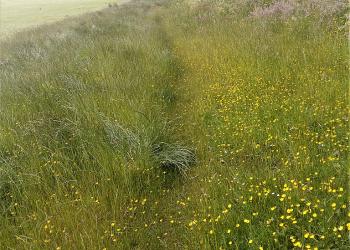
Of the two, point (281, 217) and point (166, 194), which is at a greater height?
point (281, 217)

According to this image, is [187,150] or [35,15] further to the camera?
[35,15]

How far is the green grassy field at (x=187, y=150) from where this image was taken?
3.20 meters

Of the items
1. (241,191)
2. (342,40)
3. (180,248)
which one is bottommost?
(180,248)

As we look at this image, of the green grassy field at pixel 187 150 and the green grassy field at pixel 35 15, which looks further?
the green grassy field at pixel 35 15

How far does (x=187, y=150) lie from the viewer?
4656 mm

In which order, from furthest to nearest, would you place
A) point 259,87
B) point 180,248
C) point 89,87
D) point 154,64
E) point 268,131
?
point 154,64
point 89,87
point 259,87
point 268,131
point 180,248

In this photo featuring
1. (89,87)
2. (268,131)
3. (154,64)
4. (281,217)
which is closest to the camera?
(281,217)

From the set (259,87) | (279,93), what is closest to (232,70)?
(259,87)

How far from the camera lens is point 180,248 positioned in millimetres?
3322

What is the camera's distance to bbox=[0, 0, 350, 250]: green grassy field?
3.20m

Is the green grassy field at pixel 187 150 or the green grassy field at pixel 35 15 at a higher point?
the green grassy field at pixel 187 150

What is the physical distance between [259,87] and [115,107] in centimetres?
220

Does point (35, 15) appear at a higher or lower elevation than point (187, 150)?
lower

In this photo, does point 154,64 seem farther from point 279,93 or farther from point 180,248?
point 180,248
